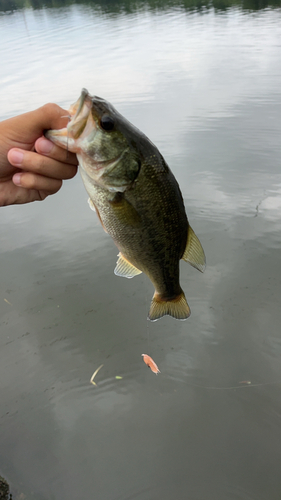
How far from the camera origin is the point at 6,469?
3.18 metres

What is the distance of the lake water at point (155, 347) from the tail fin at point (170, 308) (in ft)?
5.41

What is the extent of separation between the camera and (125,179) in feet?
6.14

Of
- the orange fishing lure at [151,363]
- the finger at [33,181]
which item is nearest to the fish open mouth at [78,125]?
the finger at [33,181]

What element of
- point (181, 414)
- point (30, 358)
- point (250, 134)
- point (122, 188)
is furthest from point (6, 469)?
point (250, 134)

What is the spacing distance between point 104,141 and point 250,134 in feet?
25.2

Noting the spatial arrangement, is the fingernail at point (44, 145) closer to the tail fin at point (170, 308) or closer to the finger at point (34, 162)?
the finger at point (34, 162)

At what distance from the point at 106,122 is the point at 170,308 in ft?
4.10

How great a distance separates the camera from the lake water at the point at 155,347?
3.17 m

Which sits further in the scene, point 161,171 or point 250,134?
point 250,134

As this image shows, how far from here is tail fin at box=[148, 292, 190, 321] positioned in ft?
7.80

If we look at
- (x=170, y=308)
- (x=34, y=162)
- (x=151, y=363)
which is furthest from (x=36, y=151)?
(x=151, y=363)

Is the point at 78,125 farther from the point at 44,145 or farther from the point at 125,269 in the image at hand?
the point at 125,269

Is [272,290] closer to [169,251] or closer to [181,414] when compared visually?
[181,414]

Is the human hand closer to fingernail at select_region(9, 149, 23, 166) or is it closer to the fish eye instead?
fingernail at select_region(9, 149, 23, 166)
